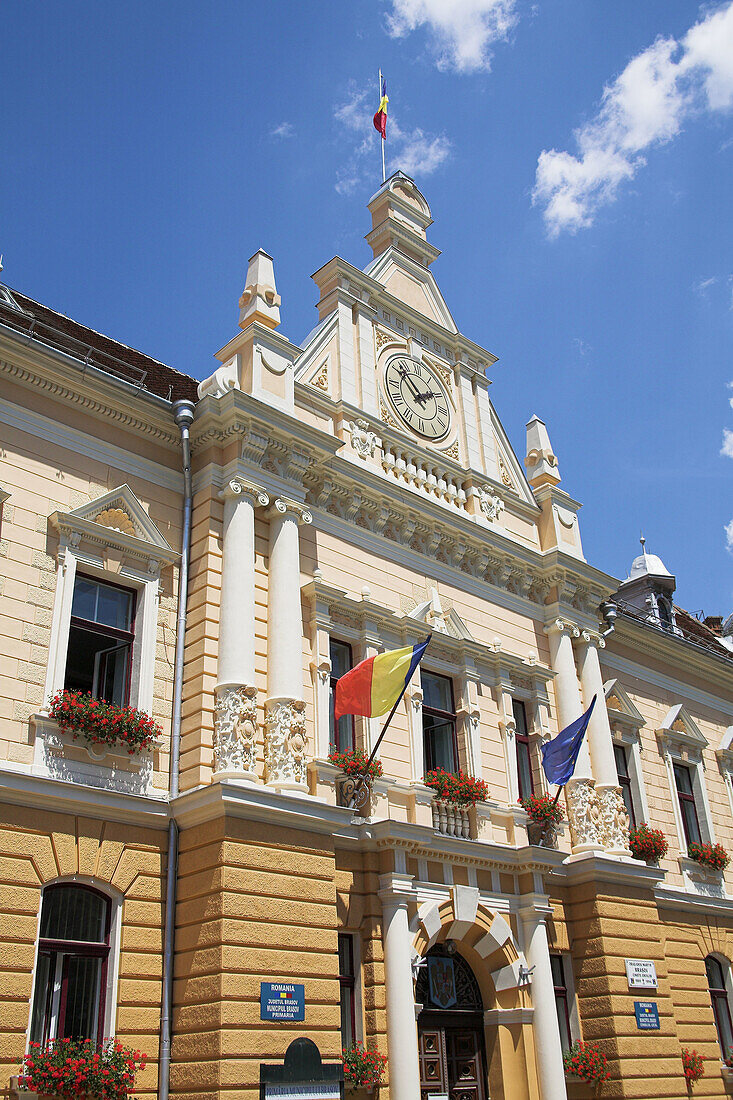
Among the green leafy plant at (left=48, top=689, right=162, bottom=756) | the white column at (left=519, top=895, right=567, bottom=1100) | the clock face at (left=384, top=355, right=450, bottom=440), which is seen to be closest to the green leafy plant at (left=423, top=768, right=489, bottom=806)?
the white column at (left=519, top=895, right=567, bottom=1100)

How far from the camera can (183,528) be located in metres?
14.7

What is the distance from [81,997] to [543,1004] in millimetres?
7275

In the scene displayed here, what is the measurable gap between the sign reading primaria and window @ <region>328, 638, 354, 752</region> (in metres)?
6.39

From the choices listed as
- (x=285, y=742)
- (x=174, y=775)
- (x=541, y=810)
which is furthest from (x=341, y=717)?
(x=541, y=810)

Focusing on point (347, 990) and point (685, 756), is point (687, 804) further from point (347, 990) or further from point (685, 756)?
point (347, 990)

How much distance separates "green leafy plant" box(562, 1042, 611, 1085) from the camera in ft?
52.5

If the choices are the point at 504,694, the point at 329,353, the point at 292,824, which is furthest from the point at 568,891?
the point at 329,353

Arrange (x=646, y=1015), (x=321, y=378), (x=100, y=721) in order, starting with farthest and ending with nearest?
(x=321, y=378) → (x=646, y=1015) → (x=100, y=721)

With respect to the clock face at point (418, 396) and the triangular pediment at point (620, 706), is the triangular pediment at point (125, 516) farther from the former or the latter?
the triangular pediment at point (620, 706)

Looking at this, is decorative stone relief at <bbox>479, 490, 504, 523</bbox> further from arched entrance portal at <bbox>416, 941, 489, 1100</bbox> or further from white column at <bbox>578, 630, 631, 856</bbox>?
arched entrance portal at <bbox>416, 941, 489, 1100</bbox>

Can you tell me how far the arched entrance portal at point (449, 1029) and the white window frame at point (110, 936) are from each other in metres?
4.87

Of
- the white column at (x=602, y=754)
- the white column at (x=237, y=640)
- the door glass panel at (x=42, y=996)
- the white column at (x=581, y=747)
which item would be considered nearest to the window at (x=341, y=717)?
the white column at (x=237, y=640)

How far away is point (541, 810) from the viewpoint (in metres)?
17.2

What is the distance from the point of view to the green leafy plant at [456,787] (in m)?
15.8
